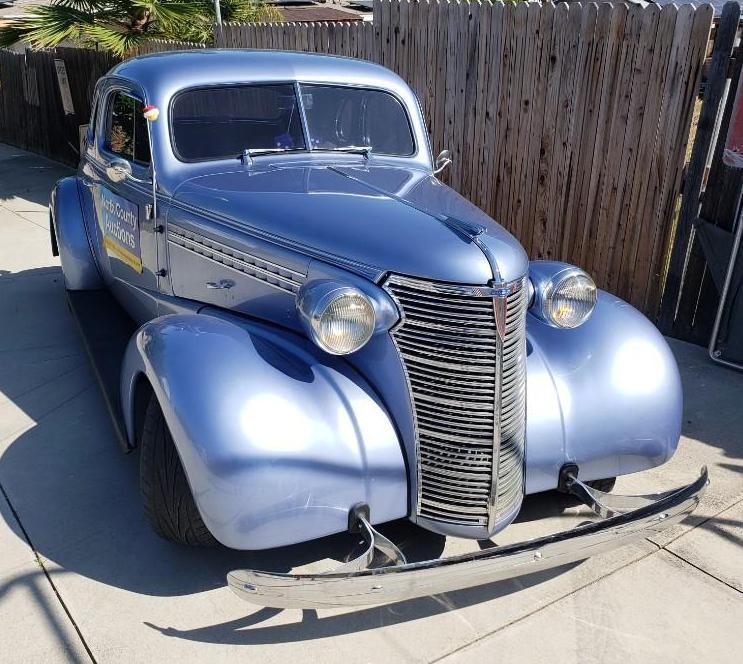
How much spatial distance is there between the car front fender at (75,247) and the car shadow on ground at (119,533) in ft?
2.72

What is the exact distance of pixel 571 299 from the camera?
289cm

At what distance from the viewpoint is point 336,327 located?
8.20ft

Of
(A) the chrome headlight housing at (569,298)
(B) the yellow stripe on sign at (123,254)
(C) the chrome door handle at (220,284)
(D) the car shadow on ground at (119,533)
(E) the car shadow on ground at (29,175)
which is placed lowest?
(E) the car shadow on ground at (29,175)

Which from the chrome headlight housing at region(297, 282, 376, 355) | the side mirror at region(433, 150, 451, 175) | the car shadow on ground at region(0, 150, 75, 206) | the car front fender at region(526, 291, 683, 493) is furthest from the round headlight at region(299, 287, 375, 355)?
the car shadow on ground at region(0, 150, 75, 206)

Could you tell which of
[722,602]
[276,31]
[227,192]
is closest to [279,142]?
[227,192]

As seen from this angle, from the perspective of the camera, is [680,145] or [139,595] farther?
[680,145]

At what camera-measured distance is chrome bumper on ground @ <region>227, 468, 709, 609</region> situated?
226 cm

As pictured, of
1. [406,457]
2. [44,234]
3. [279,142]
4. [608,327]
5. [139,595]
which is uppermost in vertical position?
[279,142]

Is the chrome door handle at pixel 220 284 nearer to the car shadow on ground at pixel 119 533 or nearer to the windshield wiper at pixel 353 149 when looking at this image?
the windshield wiper at pixel 353 149

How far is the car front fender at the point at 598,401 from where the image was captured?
2.80 metres

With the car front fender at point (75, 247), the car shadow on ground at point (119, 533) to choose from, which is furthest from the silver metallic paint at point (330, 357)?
the car front fender at point (75, 247)

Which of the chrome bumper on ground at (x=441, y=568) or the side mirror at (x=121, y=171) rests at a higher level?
the side mirror at (x=121, y=171)

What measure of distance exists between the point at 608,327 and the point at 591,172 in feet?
8.27

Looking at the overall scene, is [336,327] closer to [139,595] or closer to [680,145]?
[139,595]
